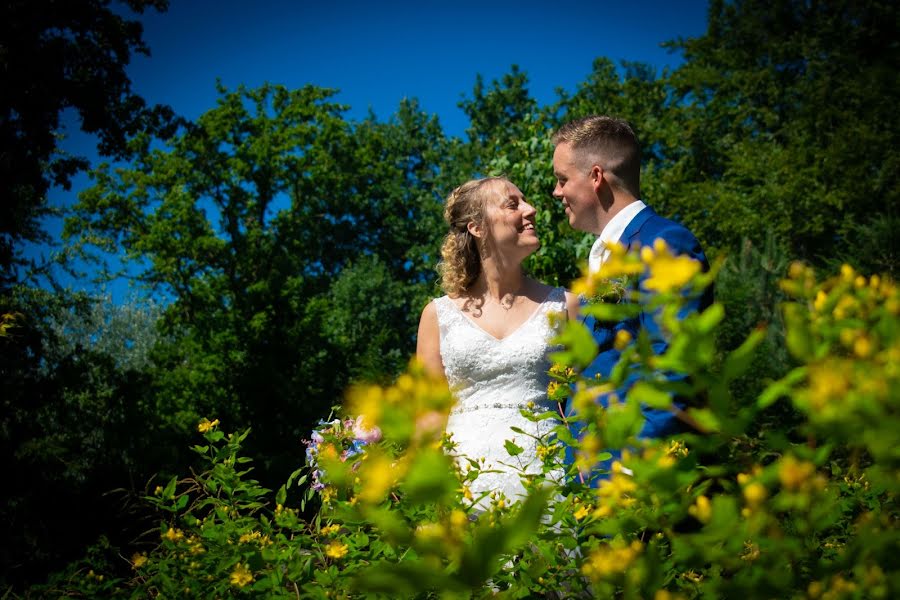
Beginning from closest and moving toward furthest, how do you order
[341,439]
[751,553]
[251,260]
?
[751,553] < [341,439] < [251,260]

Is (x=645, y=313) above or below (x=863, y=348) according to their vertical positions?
above

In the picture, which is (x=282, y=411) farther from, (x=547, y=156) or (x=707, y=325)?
(x=707, y=325)

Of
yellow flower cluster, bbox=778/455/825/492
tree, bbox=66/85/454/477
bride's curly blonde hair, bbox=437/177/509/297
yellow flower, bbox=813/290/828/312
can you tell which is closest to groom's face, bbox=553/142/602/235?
bride's curly blonde hair, bbox=437/177/509/297

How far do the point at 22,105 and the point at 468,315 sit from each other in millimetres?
7958

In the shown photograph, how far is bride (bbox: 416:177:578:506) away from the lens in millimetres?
3354

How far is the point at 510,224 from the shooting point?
3.62 meters

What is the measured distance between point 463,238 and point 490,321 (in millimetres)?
532

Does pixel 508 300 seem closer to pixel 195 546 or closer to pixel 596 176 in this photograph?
pixel 596 176

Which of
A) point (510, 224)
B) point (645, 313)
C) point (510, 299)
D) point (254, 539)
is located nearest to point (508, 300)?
point (510, 299)

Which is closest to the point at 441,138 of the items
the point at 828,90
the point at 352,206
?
the point at 352,206

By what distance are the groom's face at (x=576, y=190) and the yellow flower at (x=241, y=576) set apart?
1.93 m

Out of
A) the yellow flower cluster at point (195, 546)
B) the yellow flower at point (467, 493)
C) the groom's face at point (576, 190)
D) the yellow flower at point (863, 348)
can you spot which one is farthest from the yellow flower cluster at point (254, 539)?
the groom's face at point (576, 190)

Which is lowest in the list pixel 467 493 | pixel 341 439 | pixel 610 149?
pixel 467 493

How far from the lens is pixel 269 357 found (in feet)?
56.6
